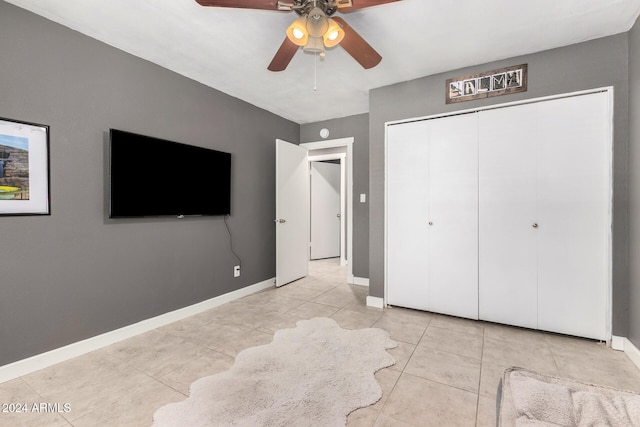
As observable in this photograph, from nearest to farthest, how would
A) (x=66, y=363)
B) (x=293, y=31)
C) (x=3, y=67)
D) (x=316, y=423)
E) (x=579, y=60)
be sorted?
(x=316, y=423), (x=293, y=31), (x=3, y=67), (x=66, y=363), (x=579, y=60)

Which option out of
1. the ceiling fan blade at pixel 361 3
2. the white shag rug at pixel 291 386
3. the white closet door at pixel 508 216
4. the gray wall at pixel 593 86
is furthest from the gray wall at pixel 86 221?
the white closet door at pixel 508 216

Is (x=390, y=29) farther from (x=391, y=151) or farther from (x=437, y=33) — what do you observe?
(x=391, y=151)

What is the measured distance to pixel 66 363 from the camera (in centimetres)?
211

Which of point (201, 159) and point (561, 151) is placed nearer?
point (561, 151)

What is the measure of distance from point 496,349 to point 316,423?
1671mm

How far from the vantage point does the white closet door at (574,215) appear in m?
2.35

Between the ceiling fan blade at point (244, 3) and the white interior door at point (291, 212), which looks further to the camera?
the white interior door at point (291, 212)

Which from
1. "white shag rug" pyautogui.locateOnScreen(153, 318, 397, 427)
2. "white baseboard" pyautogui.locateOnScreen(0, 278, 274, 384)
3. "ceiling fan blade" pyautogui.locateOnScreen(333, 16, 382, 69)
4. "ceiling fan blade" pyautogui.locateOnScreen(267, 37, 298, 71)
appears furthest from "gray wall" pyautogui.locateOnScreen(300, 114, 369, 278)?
"ceiling fan blade" pyautogui.locateOnScreen(267, 37, 298, 71)

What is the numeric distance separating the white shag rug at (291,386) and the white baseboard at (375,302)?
80cm

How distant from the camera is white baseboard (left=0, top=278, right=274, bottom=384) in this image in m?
1.94

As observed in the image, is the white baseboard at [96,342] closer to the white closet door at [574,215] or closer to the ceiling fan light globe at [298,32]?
the ceiling fan light globe at [298,32]

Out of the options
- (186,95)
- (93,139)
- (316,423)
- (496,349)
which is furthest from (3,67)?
(496,349)

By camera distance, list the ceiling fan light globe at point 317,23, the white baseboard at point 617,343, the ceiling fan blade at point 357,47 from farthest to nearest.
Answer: the white baseboard at point 617,343, the ceiling fan blade at point 357,47, the ceiling fan light globe at point 317,23

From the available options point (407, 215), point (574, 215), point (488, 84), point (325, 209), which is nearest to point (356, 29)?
point (488, 84)
